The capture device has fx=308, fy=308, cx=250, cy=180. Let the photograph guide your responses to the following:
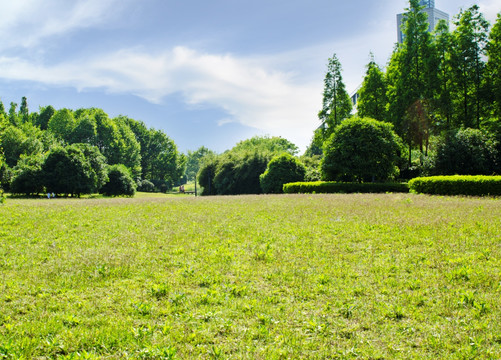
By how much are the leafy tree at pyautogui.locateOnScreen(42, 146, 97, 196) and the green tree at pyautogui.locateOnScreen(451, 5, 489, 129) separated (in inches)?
2039

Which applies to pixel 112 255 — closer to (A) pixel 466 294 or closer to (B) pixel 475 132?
(A) pixel 466 294

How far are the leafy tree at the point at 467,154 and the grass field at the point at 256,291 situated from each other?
70.0 ft

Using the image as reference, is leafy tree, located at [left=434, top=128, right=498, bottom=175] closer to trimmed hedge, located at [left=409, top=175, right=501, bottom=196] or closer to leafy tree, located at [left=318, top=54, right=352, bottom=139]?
trimmed hedge, located at [left=409, top=175, right=501, bottom=196]

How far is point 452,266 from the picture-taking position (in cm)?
714

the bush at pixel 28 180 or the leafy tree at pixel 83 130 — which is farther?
the leafy tree at pixel 83 130

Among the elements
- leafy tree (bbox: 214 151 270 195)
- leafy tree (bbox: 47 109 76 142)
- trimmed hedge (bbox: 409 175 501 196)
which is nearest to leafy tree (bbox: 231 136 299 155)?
leafy tree (bbox: 214 151 270 195)

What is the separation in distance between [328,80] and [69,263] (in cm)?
4869

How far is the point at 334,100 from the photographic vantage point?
49531 mm

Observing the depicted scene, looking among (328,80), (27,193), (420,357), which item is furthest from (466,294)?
(27,193)

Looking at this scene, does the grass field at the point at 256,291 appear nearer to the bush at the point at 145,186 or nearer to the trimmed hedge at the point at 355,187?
the trimmed hedge at the point at 355,187

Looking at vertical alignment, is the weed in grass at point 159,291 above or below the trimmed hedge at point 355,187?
below

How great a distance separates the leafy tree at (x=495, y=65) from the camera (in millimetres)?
32594

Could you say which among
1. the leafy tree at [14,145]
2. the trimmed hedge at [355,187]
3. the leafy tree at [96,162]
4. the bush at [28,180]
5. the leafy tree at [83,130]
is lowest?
the trimmed hedge at [355,187]

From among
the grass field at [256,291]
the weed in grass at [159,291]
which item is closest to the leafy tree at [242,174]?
the grass field at [256,291]
